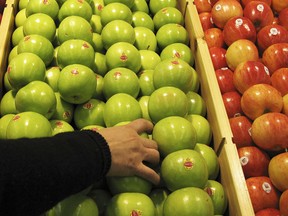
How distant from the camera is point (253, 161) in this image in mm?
1553

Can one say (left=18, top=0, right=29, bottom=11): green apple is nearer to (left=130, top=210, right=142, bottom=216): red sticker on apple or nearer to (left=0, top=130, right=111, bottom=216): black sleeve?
(left=0, top=130, right=111, bottom=216): black sleeve

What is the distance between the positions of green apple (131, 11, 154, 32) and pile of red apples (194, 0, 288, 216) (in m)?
0.36

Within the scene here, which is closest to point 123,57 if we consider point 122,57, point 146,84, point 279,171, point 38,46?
point 122,57

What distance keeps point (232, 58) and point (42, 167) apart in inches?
53.0

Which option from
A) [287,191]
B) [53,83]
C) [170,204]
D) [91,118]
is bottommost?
[287,191]

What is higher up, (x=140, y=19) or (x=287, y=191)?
(x=140, y=19)

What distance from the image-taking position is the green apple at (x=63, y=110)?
147 centimetres

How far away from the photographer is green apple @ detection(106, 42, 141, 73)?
1.58 meters

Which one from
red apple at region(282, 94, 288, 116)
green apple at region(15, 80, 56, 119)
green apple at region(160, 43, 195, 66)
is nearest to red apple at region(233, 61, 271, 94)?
red apple at region(282, 94, 288, 116)

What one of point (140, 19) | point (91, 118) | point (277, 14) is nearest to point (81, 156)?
point (91, 118)

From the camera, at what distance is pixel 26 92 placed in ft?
4.50

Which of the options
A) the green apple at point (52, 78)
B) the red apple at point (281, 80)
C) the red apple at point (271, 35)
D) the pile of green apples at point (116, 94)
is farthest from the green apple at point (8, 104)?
the red apple at point (271, 35)

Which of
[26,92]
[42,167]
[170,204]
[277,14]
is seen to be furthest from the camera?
[277,14]

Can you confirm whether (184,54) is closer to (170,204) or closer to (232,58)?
(232,58)
